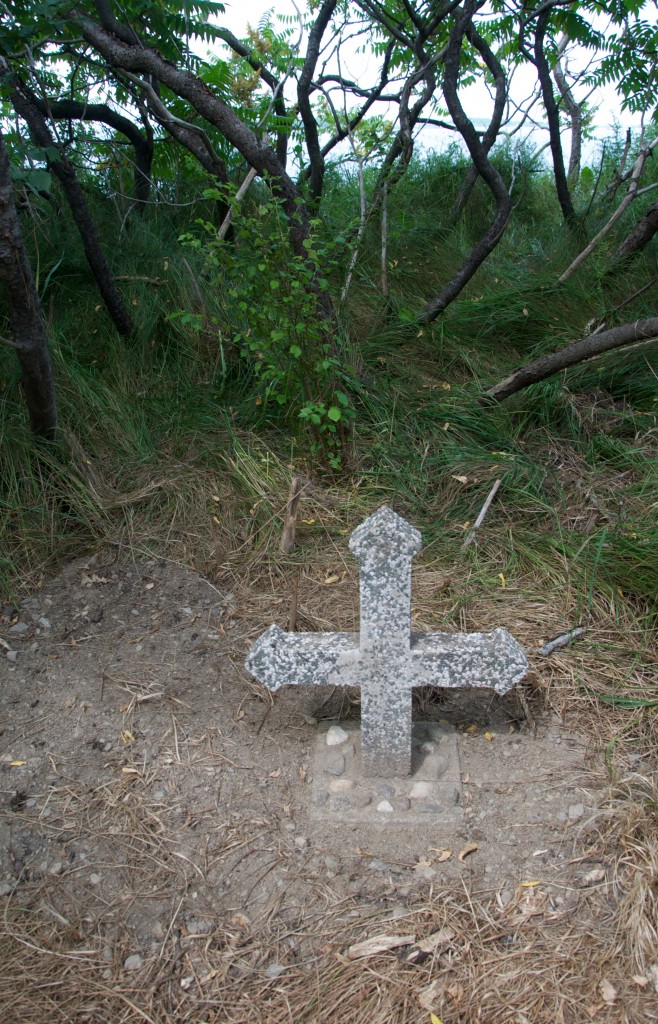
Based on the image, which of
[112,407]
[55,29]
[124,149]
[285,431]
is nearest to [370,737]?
[285,431]

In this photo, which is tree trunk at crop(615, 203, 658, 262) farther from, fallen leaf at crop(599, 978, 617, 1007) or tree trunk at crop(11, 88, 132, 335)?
fallen leaf at crop(599, 978, 617, 1007)

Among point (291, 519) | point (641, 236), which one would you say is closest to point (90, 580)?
point (291, 519)

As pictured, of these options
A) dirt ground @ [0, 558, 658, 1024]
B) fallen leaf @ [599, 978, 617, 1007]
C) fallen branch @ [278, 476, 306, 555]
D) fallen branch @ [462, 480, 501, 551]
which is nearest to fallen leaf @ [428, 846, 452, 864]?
dirt ground @ [0, 558, 658, 1024]

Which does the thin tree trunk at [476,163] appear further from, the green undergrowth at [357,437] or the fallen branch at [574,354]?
the fallen branch at [574,354]

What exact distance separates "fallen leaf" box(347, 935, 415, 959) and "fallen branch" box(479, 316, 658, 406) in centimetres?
248

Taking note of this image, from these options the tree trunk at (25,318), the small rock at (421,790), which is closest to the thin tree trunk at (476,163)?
the tree trunk at (25,318)

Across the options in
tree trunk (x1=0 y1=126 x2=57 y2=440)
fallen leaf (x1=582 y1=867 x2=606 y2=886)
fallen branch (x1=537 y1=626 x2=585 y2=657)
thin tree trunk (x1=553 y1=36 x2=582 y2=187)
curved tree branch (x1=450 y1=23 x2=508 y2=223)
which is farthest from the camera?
thin tree trunk (x1=553 y1=36 x2=582 y2=187)

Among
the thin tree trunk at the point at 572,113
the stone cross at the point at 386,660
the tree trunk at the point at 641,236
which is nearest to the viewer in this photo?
the stone cross at the point at 386,660

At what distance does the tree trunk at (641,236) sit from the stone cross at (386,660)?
2974 millimetres

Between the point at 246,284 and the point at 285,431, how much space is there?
768 mm

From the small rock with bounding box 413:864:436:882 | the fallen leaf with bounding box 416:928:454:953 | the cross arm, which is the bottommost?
the fallen leaf with bounding box 416:928:454:953

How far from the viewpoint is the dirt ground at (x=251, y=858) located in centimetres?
185

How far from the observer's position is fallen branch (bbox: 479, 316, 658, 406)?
335 centimetres

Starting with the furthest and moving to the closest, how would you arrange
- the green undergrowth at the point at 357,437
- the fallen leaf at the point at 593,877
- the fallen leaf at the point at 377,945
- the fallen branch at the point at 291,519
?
the green undergrowth at the point at 357,437 < the fallen branch at the point at 291,519 < the fallen leaf at the point at 593,877 < the fallen leaf at the point at 377,945
